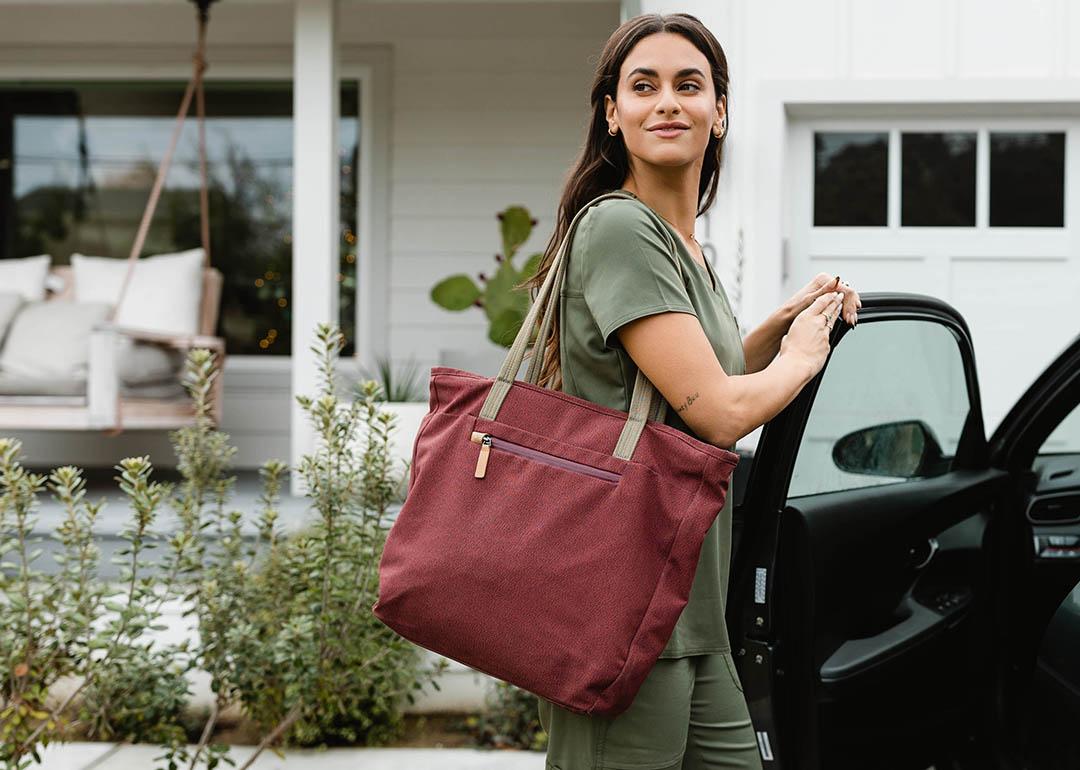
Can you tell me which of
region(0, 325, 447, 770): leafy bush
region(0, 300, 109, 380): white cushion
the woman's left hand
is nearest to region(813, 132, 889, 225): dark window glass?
region(0, 325, 447, 770): leafy bush

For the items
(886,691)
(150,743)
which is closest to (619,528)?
(886,691)

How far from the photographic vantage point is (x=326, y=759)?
3.47 meters

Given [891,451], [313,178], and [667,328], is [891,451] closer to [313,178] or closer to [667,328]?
[667,328]

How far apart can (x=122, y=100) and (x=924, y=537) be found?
6.18 metres

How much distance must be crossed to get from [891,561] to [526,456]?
42.5 inches

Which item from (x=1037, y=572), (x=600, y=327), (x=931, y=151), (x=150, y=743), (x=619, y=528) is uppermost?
(x=931, y=151)

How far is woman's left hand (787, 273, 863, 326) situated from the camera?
1.63m

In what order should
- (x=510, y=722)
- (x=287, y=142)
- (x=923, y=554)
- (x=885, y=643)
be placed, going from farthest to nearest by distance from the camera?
(x=287, y=142) < (x=510, y=722) < (x=923, y=554) < (x=885, y=643)

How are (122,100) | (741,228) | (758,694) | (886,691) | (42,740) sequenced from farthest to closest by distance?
(122,100)
(741,228)
(42,740)
(886,691)
(758,694)

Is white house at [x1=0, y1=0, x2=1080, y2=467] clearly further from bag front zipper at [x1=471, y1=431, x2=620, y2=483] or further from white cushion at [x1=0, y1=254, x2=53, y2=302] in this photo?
bag front zipper at [x1=471, y1=431, x2=620, y2=483]

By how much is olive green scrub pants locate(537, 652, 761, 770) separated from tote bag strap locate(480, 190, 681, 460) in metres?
0.30

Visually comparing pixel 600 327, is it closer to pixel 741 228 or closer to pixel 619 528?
pixel 619 528

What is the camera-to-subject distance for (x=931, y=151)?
15.1 ft

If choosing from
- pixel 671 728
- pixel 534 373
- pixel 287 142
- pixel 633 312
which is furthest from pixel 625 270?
pixel 287 142
